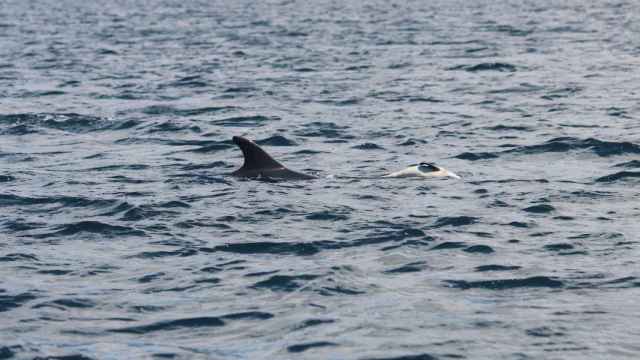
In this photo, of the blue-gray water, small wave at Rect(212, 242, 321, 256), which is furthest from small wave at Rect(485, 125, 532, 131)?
small wave at Rect(212, 242, 321, 256)

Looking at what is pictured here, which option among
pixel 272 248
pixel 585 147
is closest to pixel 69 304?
pixel 272 248

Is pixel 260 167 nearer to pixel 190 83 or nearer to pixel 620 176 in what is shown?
pixel 620 176

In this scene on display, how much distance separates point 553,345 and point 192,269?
4.78 metres

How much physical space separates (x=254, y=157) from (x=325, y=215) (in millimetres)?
3227

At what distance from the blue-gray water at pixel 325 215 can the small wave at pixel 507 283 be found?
1.6 inches

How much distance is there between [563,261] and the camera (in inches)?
617

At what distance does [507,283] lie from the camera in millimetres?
14664

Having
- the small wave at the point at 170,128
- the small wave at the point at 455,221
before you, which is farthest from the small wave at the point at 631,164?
the small wave at the point at 170,128

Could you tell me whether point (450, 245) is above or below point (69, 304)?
below

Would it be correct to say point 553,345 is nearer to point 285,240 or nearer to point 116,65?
point 285,240

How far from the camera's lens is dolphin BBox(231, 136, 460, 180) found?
2141 centimetres

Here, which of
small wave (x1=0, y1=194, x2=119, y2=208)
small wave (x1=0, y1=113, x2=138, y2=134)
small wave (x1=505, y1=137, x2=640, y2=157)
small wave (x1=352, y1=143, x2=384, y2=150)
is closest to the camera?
small wave (x1=0, y1=194, x2=119, y2=208)

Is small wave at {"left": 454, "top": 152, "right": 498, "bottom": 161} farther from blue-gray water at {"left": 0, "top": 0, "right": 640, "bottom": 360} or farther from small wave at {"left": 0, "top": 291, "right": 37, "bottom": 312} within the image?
small wave at {"left": 0, "top": 291, "right": 37, "bottom": 312}

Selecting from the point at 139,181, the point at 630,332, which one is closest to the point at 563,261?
the point at 630,332
